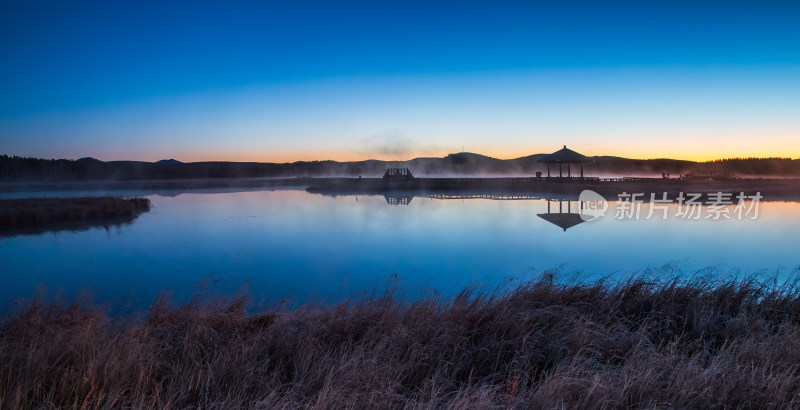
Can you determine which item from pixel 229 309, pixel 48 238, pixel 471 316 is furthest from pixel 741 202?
pixel 48 238

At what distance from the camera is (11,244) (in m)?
11.1

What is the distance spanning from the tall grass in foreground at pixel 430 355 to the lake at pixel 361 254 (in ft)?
6.47

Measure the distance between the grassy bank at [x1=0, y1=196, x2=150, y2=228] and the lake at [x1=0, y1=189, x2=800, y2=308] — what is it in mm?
3027

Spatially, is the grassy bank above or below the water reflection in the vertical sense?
above

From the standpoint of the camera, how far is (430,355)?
11.0 feet

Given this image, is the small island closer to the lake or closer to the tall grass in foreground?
the lake

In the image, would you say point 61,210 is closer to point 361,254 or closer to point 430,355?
point 361,254

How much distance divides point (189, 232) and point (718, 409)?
45.7 ft

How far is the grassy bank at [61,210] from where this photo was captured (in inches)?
591

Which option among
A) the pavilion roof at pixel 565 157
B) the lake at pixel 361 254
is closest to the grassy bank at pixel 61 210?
the lake at pixel 361 254

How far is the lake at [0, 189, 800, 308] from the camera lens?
283 inches

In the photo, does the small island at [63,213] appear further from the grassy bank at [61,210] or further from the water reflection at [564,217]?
the water reflection at [564,217]

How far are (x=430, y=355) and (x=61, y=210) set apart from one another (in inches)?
757

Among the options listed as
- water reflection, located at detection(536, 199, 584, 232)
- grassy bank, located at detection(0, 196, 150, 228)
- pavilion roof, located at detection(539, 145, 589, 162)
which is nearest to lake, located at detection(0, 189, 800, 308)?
water reflection, located at detection(536, 199, 584, 232)
